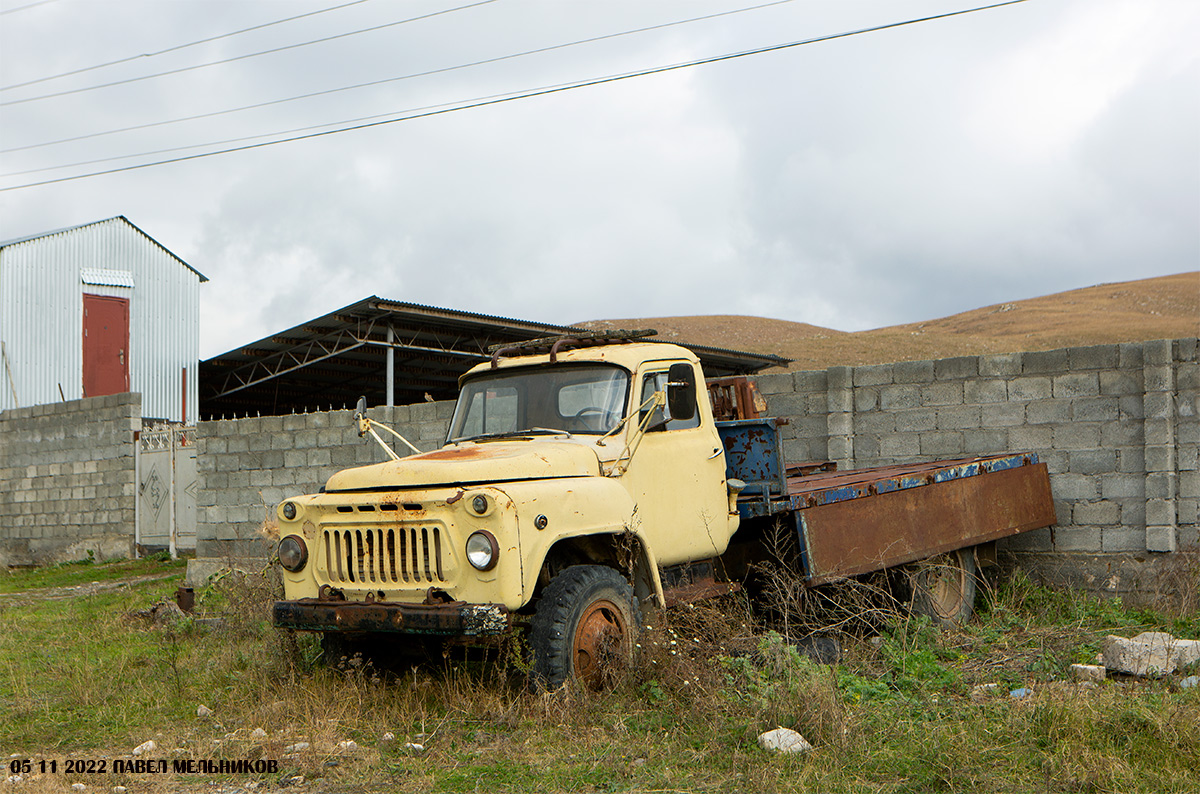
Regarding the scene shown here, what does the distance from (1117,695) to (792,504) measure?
218 centimetres

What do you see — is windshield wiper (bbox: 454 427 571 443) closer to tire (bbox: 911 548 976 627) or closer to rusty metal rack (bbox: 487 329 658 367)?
rusty metal rack (bbox: 487 329 658 367)

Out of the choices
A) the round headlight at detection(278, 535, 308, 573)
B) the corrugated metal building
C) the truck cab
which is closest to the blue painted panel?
the truck cab

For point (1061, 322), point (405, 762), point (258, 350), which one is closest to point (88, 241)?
point (258, 350)

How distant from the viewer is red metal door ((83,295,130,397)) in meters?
24.2

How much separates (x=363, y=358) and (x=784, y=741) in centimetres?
2082

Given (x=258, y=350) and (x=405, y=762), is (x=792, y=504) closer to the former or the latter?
(x=405, y=762)

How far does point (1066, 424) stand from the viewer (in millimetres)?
8844

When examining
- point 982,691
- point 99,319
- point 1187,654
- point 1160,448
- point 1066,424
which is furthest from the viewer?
point 99,319

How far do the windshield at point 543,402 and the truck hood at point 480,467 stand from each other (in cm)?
32

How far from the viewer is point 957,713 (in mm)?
5176

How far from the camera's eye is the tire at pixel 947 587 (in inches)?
300

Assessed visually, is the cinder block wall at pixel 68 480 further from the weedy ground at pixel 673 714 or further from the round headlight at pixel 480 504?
the round headlight at pixel 480 504

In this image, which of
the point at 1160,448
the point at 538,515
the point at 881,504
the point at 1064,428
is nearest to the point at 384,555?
the point at 538,515

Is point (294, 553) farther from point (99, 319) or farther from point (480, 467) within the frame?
point (99, 319)
